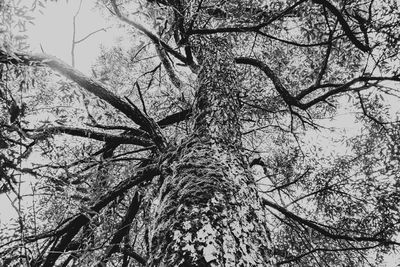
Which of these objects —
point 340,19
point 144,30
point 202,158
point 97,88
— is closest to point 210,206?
point 202,158

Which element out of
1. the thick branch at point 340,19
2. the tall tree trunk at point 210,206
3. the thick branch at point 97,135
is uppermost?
the thick branch at point 340,19

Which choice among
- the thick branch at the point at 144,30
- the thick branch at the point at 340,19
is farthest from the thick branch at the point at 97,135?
the thick branch at the point at 340,19

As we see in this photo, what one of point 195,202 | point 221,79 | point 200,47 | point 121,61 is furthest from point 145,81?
point 195,202

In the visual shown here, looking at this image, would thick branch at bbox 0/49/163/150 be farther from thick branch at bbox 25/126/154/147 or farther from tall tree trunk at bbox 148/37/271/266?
tall tree trunk at bbox 148/37/271/266

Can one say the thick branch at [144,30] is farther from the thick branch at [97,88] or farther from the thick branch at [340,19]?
the thick branch at [340,19]

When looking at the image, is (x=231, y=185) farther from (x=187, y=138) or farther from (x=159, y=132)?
(x=159, y=132)

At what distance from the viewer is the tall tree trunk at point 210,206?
1.17 metres

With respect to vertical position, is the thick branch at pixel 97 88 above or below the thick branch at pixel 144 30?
below

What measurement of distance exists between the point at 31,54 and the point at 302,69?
4.88 metres

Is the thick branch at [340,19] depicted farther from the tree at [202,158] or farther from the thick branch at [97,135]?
the thick branch at [97,135]

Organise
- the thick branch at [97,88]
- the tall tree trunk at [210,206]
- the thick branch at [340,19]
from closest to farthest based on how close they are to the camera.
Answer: the tall tree trunk at [210,206]
the thick branch at [97,88]
the thick branch at [340,19]

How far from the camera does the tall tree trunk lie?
1175mm

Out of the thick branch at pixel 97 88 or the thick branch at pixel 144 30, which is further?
the thick branch at pixel 144 30

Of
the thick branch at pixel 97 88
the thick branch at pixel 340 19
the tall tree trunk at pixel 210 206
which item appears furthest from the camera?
the thick branch at pixel 340 19
